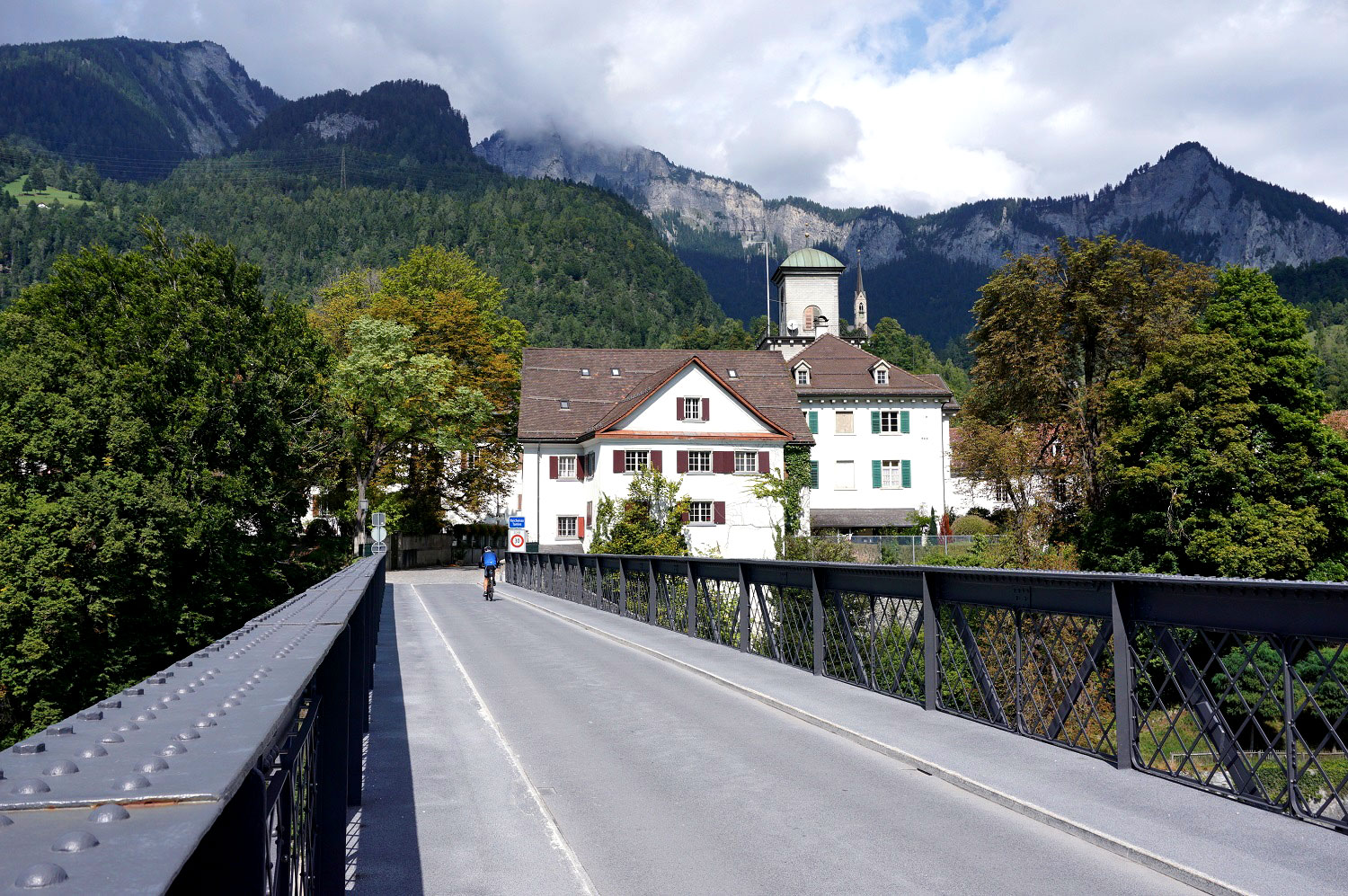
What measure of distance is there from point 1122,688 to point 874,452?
177 ft

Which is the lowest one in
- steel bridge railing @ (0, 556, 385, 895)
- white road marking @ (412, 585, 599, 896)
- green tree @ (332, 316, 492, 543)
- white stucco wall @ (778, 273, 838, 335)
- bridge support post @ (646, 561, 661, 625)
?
white road marking @ (412, 585, 599, 896)

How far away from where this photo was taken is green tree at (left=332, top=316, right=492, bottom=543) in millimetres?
50094

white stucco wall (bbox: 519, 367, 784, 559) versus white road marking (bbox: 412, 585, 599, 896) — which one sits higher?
white stucco wall (bbox: 519, 367, 784, 559)

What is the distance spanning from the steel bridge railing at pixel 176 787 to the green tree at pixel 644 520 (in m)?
38.4

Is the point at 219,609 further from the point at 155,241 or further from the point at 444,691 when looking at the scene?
the point at 444,691

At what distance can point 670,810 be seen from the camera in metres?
6.88

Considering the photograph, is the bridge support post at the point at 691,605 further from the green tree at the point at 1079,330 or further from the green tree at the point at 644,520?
the green tree at the point at 1079,330

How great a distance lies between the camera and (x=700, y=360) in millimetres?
49156

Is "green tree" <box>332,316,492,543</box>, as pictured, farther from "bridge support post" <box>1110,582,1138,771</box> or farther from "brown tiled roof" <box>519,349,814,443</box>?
"bridge support post" <box>1110,582,1138,771</box>

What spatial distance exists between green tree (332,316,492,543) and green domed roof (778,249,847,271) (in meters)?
48.6

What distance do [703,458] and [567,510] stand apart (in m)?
7.73

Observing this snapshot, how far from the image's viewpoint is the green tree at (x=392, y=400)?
164ft

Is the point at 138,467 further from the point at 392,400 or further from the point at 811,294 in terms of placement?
the point at 811,294

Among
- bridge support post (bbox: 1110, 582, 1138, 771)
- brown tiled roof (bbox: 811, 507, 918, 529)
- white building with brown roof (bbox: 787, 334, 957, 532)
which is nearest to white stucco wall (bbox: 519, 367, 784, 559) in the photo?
brown tiled roof (bbox: 811, 507, 918, 529)
